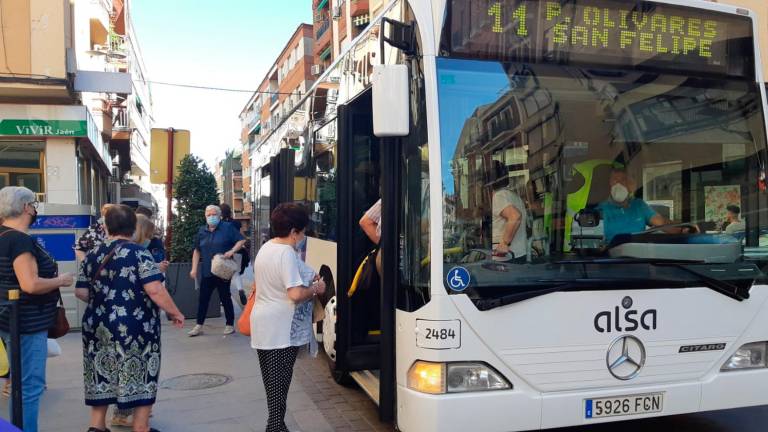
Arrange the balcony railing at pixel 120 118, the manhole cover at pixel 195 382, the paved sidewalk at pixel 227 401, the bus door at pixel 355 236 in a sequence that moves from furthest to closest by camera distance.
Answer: the balcony railing at pixel 120 118
the manhole cover at pixel 195 382
the paved sidewalk at pixel 227 401
the bus door at pixel 355 236

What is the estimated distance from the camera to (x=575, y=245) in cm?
389

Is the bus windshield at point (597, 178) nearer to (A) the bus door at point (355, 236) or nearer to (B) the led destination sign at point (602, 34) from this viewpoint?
(B) the led destination sign at point (602, 34)

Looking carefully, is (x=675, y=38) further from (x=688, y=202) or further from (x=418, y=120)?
(x=418, y=120)

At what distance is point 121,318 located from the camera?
4.13 meters

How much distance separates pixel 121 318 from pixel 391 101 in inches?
88.4

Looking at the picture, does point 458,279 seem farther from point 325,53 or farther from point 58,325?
point 325,53

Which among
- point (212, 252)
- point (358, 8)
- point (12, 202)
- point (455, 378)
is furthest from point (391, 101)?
point (358, 8)

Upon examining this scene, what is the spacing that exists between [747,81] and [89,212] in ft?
28.0

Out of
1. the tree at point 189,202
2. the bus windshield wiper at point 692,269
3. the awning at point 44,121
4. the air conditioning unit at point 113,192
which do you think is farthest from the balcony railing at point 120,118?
the bus windshield wiper at point 692,269

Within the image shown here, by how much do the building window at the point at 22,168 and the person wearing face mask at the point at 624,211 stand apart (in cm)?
1317

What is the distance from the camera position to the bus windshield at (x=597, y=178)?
368 centimetres

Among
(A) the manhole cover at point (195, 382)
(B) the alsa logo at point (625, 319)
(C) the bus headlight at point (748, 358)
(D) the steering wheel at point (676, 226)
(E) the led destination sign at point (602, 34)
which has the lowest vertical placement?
(A) the manhole cover at point (195, 382)

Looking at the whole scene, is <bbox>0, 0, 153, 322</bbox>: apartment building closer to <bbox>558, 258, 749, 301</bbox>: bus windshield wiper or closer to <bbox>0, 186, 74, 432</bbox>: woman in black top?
<bbox>0, 186, 74, 432</bbox>: woman in black top

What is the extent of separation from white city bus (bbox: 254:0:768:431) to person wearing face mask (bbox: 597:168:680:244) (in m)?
0.01
